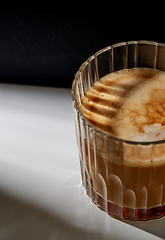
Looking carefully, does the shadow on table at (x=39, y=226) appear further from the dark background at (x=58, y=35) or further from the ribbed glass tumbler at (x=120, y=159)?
the dark background at (x=58, y=35)

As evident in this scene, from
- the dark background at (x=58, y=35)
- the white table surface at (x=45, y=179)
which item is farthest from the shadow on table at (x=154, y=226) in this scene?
the dark background at (x=58, y=35)

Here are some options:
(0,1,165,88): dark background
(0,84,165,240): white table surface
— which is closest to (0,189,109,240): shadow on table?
(0,84,165,240): white table surface

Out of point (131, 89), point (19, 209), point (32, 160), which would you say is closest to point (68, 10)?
point (131, 89)

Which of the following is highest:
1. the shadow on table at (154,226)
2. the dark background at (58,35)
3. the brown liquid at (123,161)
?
the dark background at (58,35)

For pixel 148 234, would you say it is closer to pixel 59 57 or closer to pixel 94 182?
pixel 94 182

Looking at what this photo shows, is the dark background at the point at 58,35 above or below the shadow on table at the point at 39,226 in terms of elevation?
above

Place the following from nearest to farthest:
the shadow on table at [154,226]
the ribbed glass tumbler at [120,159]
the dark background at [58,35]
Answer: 1. the ribbed glass tumbler at [120,159]
2. the shadow on table at [154,226]
3. the dark background at [58,35]

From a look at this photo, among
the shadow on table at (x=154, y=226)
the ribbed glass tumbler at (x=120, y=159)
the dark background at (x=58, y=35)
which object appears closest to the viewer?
the ribbed glass tumbler at (x=120, y=159)

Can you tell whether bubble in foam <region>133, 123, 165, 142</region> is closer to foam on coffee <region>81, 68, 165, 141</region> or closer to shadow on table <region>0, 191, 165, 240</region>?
foam on coffee <region>81, 68, 165, 141</region>
